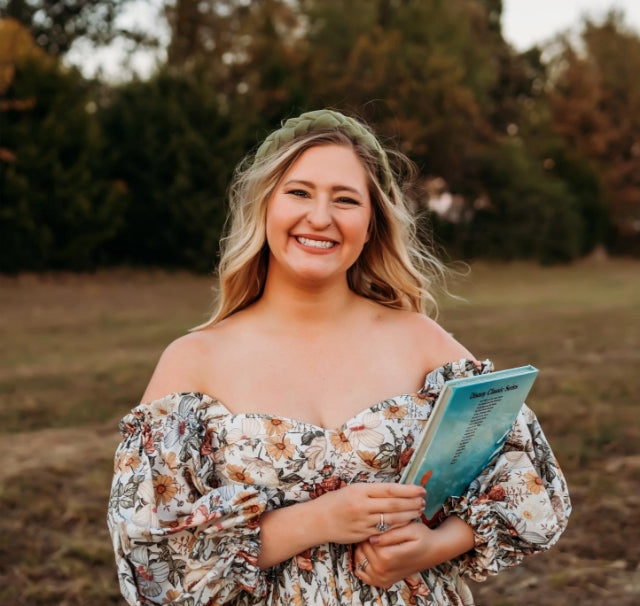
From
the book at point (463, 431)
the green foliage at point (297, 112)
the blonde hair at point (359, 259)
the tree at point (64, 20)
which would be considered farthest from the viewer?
the tree at point (64, 20)

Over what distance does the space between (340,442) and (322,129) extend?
82 centimetres

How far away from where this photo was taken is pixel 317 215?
2.16 metres

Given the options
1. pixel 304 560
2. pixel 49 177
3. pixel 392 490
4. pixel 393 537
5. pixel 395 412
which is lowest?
pixel 49 177

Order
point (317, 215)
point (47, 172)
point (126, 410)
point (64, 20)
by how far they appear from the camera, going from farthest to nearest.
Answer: point (64, 20) → point (47, 172) → point (126, 410) → point (317, 215)

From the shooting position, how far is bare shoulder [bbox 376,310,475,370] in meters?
2.34

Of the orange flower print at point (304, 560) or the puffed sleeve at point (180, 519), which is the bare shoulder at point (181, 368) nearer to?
the puffed sleeve at point (180, 519)

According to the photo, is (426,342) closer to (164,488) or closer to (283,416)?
(283,416)

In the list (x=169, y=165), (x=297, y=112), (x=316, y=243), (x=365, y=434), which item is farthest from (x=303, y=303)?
(x=297, y=112)

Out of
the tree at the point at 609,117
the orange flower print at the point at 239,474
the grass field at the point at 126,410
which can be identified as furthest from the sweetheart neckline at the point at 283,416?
the tree at the point at 609,117

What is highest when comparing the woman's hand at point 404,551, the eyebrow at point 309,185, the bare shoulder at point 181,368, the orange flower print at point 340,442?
the eyebrow at point 309,185

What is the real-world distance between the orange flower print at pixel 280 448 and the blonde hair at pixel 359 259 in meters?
0.45

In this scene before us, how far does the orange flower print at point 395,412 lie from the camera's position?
7.02ft

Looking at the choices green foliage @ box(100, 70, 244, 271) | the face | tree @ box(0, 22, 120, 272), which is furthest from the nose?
green foliage @ box(100, 70, 244, 271)

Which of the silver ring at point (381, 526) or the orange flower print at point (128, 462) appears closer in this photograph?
the silver ring at point (381, 526)
